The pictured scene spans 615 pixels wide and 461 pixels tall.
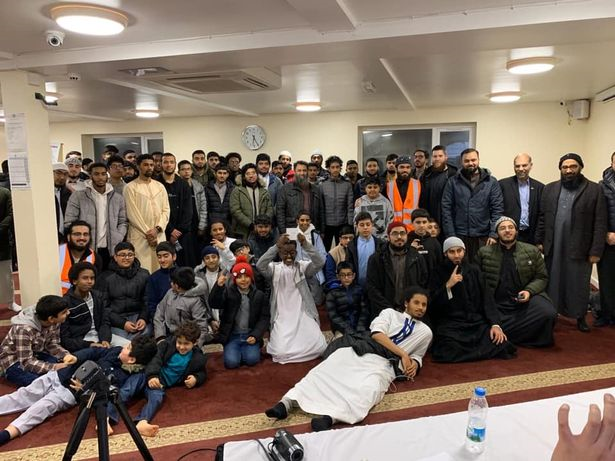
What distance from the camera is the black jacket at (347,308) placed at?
396cm

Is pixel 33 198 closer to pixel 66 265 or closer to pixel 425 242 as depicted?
pixel 66 265

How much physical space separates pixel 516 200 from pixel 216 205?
3.06m

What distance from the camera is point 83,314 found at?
3.45 metres

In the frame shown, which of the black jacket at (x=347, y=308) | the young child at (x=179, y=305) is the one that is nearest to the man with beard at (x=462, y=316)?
the black jacket at (x=347, y=308)

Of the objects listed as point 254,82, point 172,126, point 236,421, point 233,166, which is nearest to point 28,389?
point 236,421

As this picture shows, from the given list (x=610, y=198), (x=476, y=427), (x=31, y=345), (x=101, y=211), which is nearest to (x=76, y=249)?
(x=101, y=211)

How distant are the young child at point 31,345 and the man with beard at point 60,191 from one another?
1.50 metres

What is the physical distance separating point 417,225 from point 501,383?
4.82 ft

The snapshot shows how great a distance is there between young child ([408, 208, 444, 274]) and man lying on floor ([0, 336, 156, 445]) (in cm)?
227

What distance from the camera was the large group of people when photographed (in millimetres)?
3148

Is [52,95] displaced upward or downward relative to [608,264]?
upward

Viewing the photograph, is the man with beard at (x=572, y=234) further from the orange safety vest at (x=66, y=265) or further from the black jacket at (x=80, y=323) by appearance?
the orange safety vest at (x=66, y=265)

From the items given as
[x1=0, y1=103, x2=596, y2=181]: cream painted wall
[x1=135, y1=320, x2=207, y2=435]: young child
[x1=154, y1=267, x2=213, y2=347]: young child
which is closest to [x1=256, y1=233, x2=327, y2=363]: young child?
[x1=154, y1=267, x2=213, y2=347]: young child

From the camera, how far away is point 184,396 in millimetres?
3168
